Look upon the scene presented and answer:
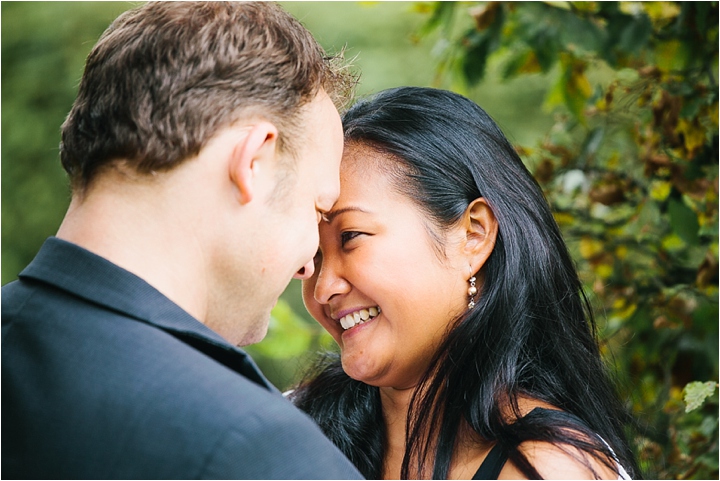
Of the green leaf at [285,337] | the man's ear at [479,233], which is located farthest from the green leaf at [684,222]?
the green leaf at [285,337]

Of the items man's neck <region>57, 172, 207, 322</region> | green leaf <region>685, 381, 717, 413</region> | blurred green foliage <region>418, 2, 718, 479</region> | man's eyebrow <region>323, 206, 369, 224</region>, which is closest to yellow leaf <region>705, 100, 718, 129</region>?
blurred green foliage <region>418, 2, 718, 479</region>

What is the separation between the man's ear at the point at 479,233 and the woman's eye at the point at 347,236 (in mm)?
289

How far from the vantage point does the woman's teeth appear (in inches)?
81.9

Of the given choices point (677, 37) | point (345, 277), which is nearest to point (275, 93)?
point (345, 277)

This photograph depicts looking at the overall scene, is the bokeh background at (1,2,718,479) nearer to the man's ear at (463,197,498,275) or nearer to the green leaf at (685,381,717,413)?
the green leaf at (685,381,717,413)

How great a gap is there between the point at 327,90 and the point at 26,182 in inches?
246

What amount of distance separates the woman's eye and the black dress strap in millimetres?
617

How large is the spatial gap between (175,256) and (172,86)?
1.04 feet

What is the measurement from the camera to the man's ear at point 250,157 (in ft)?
4.74

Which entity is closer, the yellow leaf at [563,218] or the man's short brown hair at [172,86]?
the man's short brown hair at [172,86]

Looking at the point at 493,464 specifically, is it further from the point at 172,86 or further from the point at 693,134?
the point at 693,134

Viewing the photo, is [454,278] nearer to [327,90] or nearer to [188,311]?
[327,90]

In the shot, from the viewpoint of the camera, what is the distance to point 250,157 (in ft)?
4.75

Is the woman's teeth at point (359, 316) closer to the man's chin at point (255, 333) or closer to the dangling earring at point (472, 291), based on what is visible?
the dangling earring at point (472, 291)
